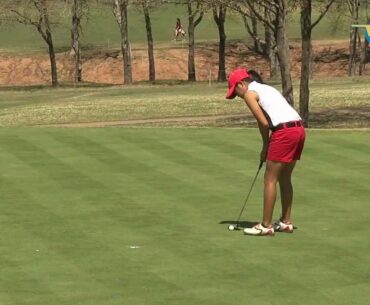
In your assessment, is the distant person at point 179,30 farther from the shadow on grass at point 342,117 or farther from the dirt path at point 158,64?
the shadow on grass at point 342,117

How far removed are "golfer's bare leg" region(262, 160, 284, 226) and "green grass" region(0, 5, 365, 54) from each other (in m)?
69.5

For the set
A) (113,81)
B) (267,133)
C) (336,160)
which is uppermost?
(267,133)

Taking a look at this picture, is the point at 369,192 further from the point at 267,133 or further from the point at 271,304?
the point at 271,304

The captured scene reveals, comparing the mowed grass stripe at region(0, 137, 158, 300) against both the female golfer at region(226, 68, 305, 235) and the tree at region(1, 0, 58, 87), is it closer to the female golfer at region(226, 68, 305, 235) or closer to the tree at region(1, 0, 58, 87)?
the female golfer at region(226, 68, 305, 235)

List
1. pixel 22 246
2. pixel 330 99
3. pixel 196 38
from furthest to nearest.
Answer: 1. pixel 196 38
2. pixel 330 99
3. pixel 22 246

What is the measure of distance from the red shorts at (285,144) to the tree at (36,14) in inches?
1935

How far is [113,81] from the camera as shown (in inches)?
2886

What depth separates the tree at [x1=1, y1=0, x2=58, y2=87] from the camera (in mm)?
61031

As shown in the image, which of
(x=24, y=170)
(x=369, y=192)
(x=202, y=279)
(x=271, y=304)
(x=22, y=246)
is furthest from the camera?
(x=24, y=170)

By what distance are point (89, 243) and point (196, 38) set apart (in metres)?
77.2

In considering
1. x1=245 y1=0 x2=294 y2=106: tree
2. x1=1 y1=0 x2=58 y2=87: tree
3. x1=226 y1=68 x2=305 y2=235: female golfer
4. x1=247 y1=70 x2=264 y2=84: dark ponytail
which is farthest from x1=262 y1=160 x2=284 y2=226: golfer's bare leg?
x1=1 y1=0 x2=58 y2=87: tree

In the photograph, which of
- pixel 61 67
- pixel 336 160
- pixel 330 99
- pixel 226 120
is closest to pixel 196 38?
pixel 61 67

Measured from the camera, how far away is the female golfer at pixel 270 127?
40.5 ft

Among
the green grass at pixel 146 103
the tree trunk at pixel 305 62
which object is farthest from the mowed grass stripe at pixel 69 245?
the green grass at pixel 146 103
